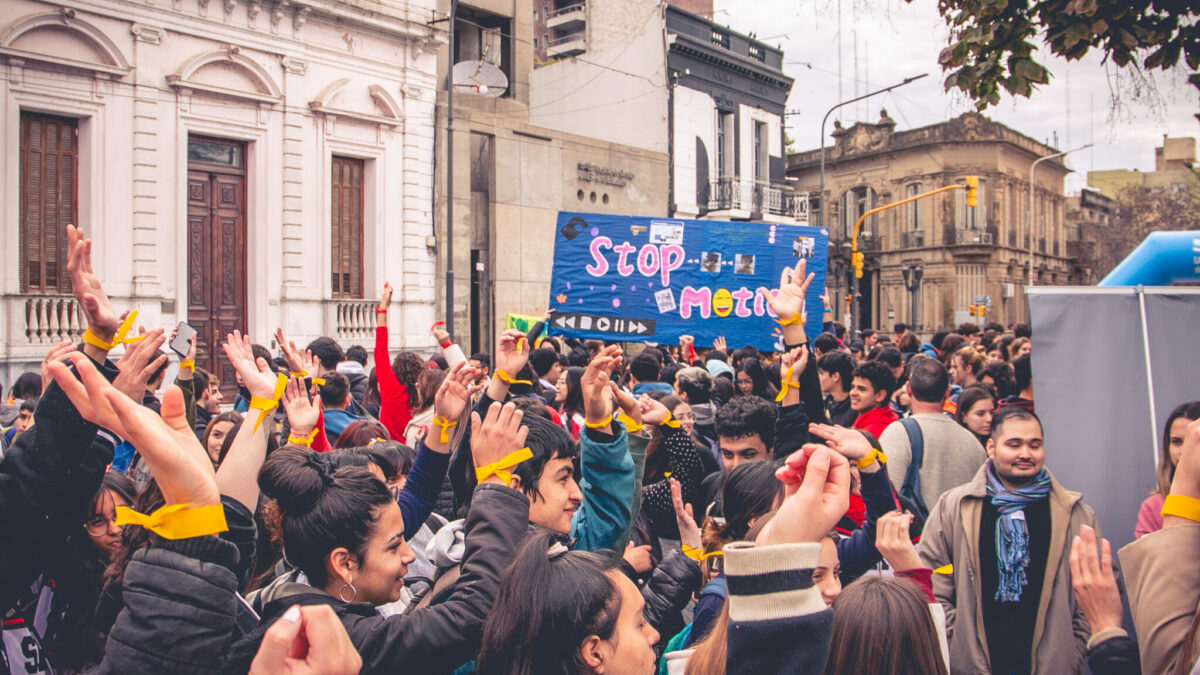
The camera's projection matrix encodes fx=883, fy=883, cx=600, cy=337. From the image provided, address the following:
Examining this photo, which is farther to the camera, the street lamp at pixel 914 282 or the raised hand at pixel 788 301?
the street lamp at pixel 914 282

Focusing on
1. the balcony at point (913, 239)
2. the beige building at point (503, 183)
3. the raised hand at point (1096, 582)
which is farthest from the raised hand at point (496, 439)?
the balcony at point (913, 239)

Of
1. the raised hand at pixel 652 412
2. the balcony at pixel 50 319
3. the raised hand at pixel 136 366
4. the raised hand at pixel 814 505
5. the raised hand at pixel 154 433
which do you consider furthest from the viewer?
the balcony at pixel 50 319

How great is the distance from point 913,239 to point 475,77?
96.7 feet

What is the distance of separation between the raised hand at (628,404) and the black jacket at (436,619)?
4.34ft

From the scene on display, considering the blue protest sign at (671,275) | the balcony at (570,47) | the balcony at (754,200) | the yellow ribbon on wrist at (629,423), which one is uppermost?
the balcony at (570,47)

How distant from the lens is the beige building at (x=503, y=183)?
1903 cm

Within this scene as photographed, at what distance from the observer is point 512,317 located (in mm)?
11312

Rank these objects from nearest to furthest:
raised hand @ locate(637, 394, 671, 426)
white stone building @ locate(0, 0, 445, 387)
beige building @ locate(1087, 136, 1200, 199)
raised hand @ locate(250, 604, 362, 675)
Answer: raised hand @ locate(250, 604, 362, 675) < raised hand @ locate(637, 394, 671, 426) < white stone building @ locate(0, 0, 445, 387) < beige building @ locate(1087, 136, 1200, 199)

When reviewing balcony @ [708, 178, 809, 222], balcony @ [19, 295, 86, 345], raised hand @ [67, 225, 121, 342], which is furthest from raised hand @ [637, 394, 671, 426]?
balcony @ [708, 178, 809, 222]

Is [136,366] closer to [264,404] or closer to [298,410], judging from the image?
[264,404]

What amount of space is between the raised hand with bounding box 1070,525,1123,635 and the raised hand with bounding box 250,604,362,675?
2.22 meters

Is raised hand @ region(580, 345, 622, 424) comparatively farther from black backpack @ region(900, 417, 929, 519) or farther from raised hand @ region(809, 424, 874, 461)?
black backpack @ region(900, 417, 929, 519)

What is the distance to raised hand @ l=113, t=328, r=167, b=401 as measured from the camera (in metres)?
2.70

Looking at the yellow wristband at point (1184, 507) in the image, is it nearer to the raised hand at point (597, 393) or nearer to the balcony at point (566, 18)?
the raised hand at point (597, 393)
